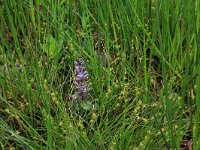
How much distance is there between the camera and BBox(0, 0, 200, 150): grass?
117cm

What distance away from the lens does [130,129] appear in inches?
49.6

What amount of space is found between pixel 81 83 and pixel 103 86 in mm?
113

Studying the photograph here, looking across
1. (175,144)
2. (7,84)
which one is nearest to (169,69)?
(175,144)

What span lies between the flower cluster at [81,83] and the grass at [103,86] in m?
0.02

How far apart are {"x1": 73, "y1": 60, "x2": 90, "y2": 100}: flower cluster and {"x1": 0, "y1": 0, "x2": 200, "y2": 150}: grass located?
0.8 inches

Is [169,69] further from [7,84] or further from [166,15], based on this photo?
[7,84]

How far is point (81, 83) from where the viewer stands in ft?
4.41

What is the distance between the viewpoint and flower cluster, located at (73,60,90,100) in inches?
52.6

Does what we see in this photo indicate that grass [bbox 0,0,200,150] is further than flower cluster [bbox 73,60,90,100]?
No

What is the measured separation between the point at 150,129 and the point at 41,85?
0.36m

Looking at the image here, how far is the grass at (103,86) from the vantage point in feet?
3.84

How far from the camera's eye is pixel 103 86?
1429 millimetres

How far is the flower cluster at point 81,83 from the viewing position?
133 centimetres

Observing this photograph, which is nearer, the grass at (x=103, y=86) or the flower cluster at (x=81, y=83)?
the grass at (x=103, y=86)
